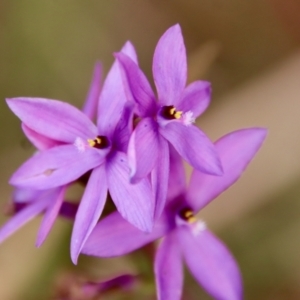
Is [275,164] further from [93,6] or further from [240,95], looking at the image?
[93,6]

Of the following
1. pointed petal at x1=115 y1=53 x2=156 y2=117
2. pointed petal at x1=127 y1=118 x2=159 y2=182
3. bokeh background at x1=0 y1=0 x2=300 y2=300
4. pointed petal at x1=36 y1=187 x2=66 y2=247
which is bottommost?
bokeh background at x1=0 y1=0 x2=300 y2=300

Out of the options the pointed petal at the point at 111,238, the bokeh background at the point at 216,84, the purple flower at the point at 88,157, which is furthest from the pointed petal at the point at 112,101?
the bokeh background at the point at 216,84

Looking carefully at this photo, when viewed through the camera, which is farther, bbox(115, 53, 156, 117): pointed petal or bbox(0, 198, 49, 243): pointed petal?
bbox(0, 198, 49, 243): pointed petal

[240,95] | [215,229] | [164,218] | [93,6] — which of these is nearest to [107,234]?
[164,218]

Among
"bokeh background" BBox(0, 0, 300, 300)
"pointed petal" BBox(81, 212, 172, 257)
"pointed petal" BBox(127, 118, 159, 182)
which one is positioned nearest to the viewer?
"pointed petal" BBox(127, 118, 159, 182)

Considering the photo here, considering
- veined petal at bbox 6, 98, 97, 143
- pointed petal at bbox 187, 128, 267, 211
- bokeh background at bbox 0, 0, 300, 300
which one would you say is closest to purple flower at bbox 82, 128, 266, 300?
pointed petal at bbox 187, 128, 267, 211

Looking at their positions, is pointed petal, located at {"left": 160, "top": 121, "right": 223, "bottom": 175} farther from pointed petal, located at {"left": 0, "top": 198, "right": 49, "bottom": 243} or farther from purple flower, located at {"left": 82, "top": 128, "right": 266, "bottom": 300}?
pointed petal, located at {"left": 0, "top": 198, "right": 49, "bottom": 243}

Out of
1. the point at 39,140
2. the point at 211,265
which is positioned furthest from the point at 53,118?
the point at 211,265
